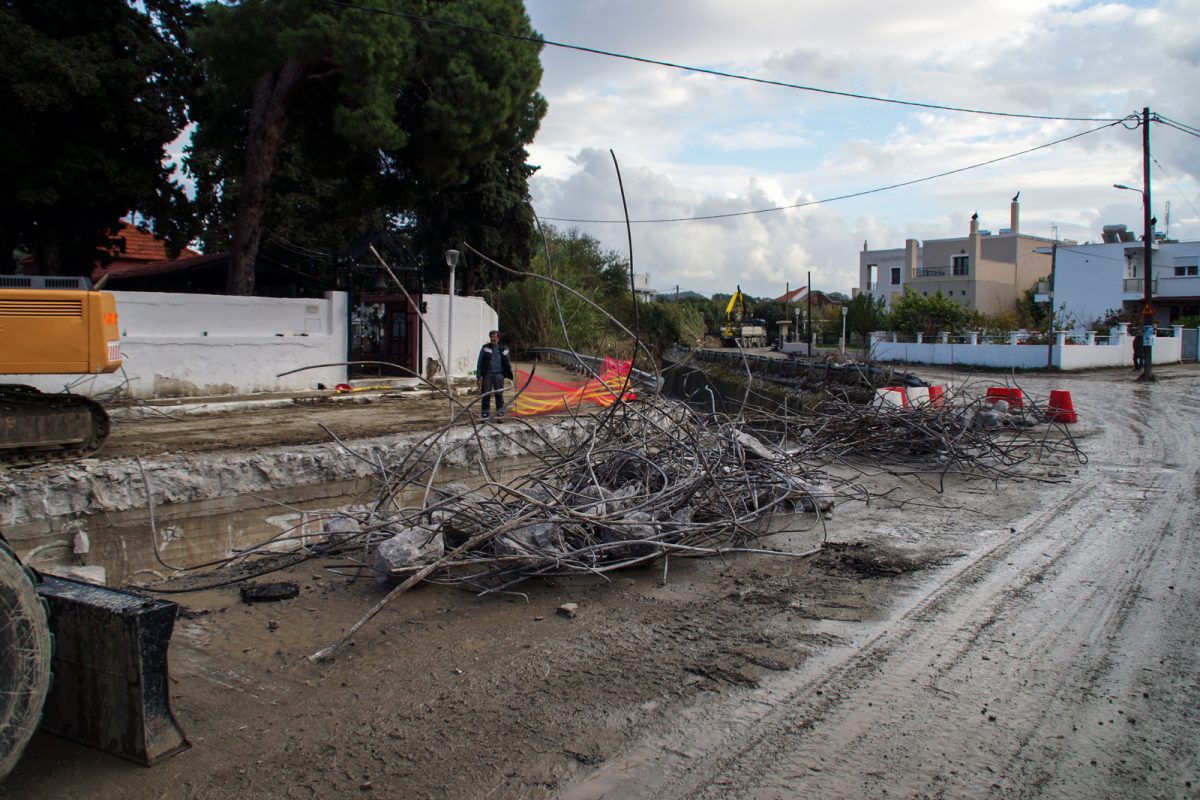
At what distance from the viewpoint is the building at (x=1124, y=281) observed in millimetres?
47531

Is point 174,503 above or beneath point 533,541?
beneath

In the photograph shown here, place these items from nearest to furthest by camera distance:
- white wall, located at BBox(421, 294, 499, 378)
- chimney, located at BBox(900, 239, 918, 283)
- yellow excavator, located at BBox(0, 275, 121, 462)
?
1. yellow excavator, located at BBox(0, 275, 121, 462)
2. white wall, located at BBox(421, 294, 499, 378)
3. chimney, located at BBox(900, 239, 918, 283)

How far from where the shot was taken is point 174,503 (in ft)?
28.1

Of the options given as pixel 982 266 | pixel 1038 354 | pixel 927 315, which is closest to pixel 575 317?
pixel 1038 354

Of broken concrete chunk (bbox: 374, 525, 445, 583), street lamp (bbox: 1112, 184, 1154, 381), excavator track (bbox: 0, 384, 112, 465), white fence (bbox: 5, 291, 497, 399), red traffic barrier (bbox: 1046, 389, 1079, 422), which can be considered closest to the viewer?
broken concrete chunk (bbox: 374, 525, 445, 583)

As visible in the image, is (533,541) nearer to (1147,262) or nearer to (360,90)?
(360,90)

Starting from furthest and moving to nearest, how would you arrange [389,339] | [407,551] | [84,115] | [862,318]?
1. [862,318]
2. [389,339]
3. [84,115]
4. [407,551]

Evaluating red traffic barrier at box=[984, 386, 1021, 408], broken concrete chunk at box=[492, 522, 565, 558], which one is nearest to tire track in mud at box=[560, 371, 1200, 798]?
broken concrete chunk at box=[492, 522, 565, 558]

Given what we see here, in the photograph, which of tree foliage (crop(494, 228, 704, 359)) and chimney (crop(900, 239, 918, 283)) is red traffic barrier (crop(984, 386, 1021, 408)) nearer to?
tree foliage (crop(494, 228, 704, 359))

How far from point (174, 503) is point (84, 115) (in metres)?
14.9

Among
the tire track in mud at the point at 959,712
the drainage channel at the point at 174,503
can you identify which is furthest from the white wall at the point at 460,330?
the tire track in mud at the point at 959,712

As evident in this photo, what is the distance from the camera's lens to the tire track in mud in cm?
325

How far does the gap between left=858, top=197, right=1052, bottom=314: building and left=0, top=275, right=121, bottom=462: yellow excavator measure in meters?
63.4

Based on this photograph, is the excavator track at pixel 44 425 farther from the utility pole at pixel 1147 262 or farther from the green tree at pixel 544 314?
the utility pole at pixel 1147 262
